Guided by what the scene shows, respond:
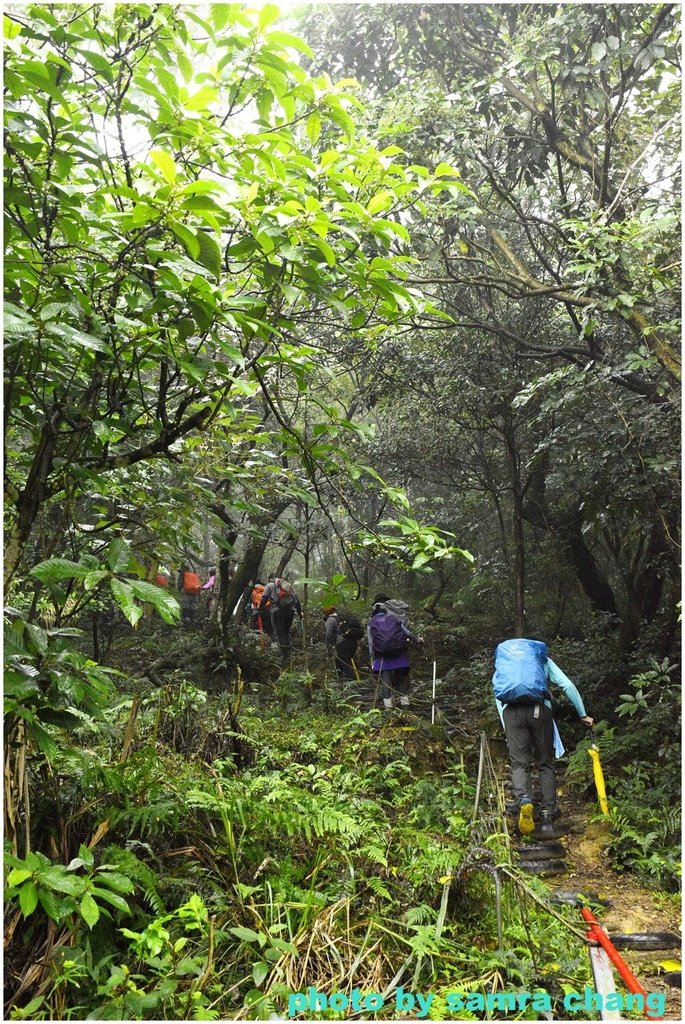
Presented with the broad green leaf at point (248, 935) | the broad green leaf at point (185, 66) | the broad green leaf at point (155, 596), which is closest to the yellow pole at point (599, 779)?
the broad green leaf at point (248, 935)

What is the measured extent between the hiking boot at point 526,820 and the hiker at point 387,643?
3154mm

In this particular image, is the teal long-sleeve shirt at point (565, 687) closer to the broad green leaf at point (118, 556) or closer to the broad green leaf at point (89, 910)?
the broad green leaf at point (89, 910)

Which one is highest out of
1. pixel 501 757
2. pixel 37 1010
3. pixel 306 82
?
pixel 306 82

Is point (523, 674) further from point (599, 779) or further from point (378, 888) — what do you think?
point (378, 888)

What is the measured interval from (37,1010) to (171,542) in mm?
2079

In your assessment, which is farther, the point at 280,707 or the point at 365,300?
the point at 280,707

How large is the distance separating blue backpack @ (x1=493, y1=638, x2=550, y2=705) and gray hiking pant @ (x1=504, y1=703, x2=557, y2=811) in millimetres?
125

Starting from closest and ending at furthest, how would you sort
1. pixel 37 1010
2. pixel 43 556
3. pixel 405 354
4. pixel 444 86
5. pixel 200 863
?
pixel 37 1010
pixel 43 556
pixel 200 863
pixel 444 86
pixel 405 354

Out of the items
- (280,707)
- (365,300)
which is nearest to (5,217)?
(365,300)

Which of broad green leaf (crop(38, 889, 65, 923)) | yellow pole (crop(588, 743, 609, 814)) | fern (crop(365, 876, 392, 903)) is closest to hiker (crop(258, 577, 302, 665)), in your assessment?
yellow pole (crop(588, 743, 609, 814))

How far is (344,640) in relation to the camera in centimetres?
1134

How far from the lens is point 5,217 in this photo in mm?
2535

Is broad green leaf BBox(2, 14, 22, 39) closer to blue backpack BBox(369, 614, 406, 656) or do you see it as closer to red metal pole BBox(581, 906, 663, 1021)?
red metal pole BBox(581, 906, 663, 1021)

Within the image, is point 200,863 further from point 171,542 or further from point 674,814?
point 674,814
